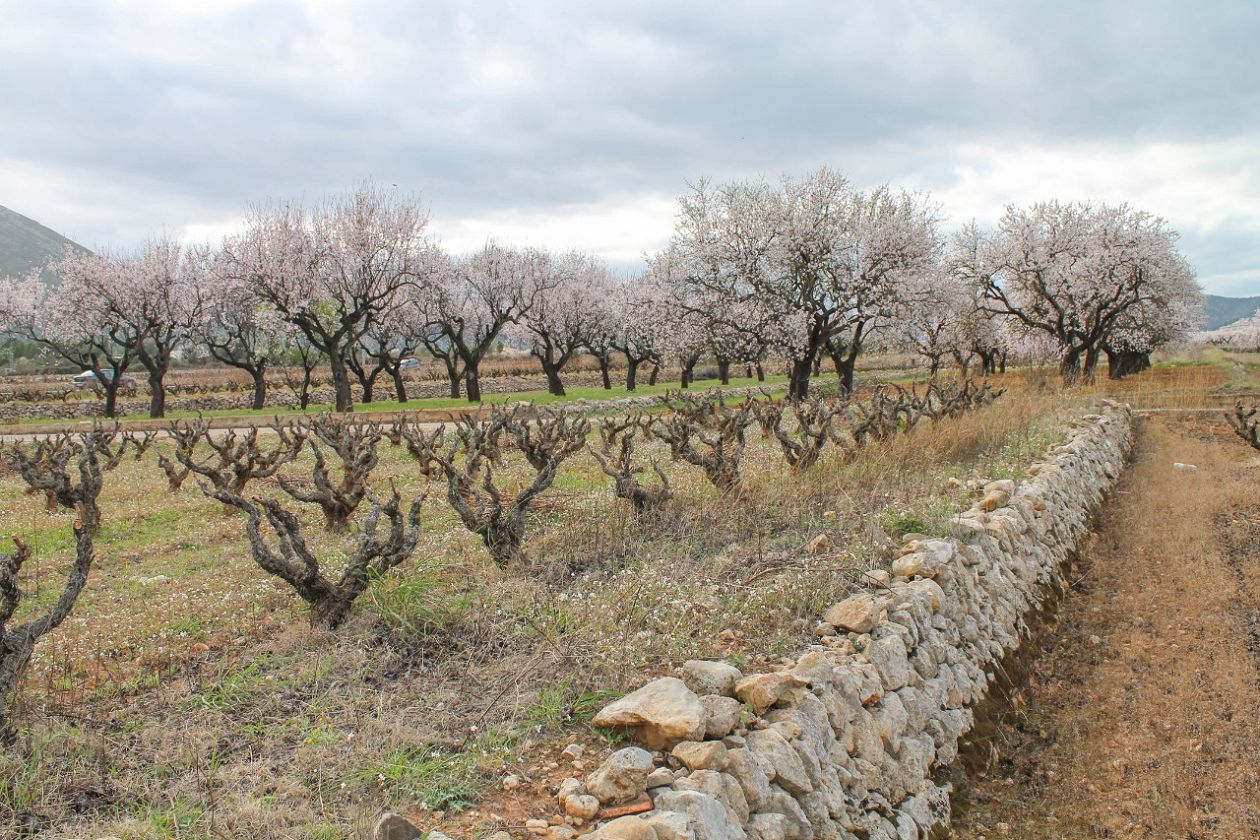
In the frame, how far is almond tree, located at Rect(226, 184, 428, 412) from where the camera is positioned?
93.1 feet

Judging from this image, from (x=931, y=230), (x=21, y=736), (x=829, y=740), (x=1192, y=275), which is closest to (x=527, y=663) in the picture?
(x=829, y=740)

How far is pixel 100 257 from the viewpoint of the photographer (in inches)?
1296

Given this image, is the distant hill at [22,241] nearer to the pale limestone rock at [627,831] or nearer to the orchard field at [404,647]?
the orchard field at [404,647]

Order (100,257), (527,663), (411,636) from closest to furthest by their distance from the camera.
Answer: (527,663) < (411,636) < (100,257)

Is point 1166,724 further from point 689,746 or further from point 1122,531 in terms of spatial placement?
point 1122,531

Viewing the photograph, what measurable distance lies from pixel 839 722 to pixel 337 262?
94.7 ft

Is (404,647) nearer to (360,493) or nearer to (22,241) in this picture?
(360,493)

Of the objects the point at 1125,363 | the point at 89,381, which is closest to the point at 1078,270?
the point at 1125,363

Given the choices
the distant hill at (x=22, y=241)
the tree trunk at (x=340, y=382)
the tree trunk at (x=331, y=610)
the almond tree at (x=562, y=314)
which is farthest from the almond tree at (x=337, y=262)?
the distant hill at (x=22, y=241)

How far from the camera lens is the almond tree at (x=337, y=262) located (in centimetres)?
2839

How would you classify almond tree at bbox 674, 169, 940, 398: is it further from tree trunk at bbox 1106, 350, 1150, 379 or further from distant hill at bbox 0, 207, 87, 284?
distant hill at bbox 0, 207, 87, 284

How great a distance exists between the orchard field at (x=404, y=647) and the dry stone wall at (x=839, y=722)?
11.9 inches

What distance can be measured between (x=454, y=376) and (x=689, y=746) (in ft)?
111

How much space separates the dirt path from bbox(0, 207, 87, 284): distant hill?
193 metres
